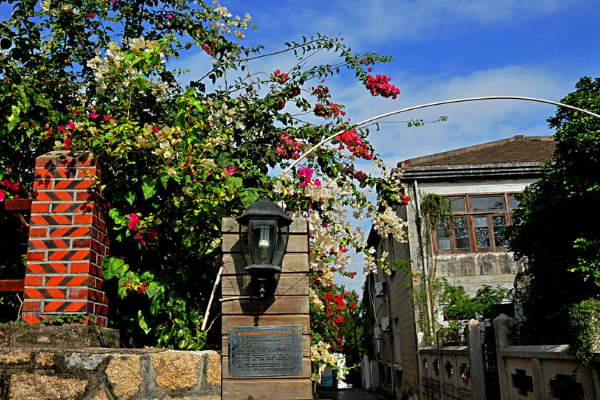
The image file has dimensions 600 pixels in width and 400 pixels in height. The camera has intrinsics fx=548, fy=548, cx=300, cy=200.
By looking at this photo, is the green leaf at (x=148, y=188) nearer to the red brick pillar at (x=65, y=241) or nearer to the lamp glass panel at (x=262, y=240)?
the red brick pillar at (x=65, y=241)

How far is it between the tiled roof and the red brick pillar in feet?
47.5

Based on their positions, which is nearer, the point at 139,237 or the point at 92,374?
the point at 92,374

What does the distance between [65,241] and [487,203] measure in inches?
609

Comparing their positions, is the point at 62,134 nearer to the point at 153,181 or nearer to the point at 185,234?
the point at 153,181

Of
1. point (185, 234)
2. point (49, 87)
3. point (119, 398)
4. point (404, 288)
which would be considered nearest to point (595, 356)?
point (185, 234)

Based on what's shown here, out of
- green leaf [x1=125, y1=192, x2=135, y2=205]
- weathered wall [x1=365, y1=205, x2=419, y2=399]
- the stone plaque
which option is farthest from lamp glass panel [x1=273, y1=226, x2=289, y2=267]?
weathered wall [x1=365, y1=205, x2=419, y2=399]

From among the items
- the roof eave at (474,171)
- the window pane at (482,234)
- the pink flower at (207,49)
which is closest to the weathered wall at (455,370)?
the window pane at (482,234)

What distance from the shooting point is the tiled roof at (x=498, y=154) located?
57.8 ft

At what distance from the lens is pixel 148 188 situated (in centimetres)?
381

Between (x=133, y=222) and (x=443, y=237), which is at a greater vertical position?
(x=443, y=237)

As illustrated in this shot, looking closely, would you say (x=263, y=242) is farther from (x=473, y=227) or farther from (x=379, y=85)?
(x=473, y=227)

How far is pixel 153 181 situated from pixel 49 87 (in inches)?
70.3

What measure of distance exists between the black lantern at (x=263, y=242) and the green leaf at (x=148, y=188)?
0.66m

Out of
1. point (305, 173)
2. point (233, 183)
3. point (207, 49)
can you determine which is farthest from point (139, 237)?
point (207, 49)
